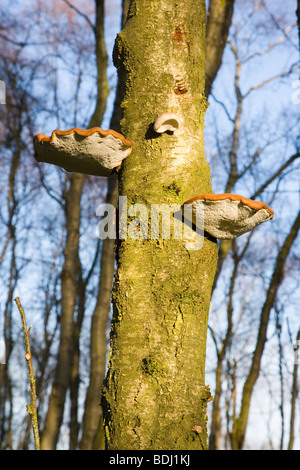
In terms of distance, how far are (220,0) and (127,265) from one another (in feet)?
17.5

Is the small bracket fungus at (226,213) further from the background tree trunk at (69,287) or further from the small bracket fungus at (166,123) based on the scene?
the background tree trunk at (69,287)

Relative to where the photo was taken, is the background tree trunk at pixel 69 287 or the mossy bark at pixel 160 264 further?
the background tree trunk at pixel 69 287

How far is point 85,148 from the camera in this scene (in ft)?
6.82

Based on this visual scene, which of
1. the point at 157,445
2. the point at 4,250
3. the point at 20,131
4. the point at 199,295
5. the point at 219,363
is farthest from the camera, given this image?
the point at 4,250

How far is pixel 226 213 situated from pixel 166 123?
471 millimetres

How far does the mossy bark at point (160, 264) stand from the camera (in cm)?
177

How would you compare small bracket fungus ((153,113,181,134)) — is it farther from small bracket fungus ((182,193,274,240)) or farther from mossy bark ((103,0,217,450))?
small bracket fungus ((182,193,274,240))

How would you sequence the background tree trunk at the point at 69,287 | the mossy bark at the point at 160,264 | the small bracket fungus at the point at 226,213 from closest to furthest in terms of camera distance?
the mossy bark at the point at 160,264 → the small bracket fungus at the point at 226,213 → the background tree trunk at the point at 69,287

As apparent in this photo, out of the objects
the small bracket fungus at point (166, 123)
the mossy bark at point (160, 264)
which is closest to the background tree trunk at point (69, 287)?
the mossy bark at point (160, 264)

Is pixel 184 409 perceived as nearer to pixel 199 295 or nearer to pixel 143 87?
pixel 199 295

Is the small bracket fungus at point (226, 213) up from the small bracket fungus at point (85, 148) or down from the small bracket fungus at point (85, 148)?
down

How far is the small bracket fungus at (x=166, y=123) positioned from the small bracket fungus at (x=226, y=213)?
0.34 meters

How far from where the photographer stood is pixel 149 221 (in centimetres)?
197
